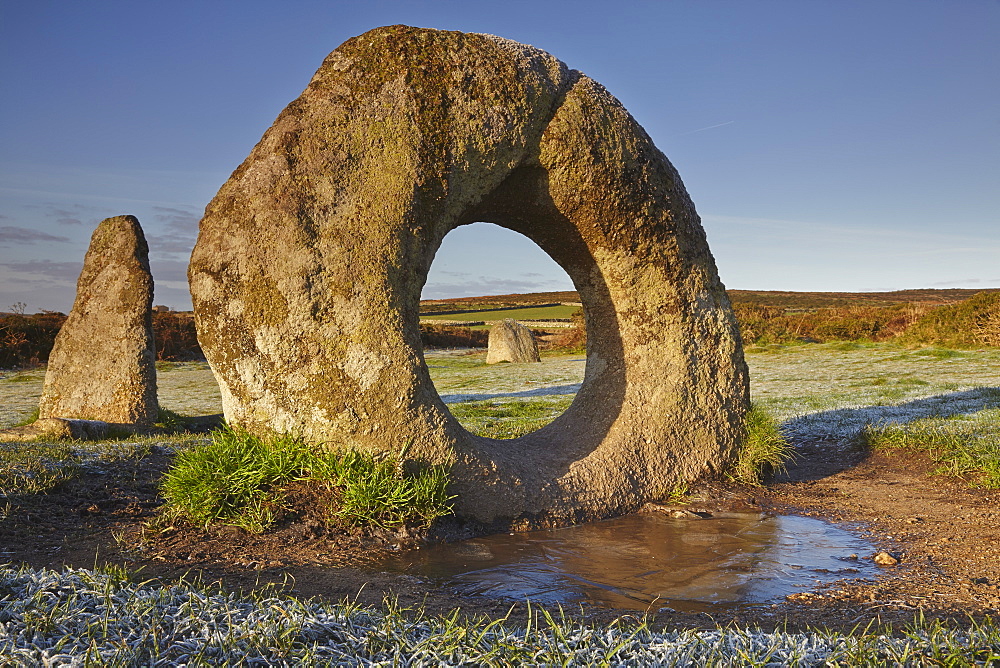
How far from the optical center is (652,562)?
5785 millimetres

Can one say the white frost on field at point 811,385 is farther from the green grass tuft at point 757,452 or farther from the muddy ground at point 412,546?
the muddy ground at point 412,546

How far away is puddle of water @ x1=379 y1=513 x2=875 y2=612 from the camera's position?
5059 millimetres

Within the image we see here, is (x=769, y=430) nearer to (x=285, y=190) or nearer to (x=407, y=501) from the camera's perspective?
(x=407, y=501)

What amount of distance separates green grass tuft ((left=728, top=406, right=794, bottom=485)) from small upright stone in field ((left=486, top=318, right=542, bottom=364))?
2510cm

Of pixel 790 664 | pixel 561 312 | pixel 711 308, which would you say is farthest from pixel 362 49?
pixel 561 312

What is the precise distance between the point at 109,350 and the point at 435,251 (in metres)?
8.61

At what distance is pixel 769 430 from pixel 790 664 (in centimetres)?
518

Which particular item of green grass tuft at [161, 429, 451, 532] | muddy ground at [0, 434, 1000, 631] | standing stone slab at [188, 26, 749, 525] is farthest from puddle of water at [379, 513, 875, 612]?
standing stone slab at [188, 26, 749, 525]

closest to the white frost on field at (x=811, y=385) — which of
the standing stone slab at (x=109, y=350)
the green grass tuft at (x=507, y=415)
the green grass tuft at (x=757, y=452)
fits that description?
the green grass tuft at (x=507, y=415)

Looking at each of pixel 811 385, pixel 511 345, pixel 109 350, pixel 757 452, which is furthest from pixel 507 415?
pixel 511 345

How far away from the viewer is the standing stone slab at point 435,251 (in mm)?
6137

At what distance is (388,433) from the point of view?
6.16 meters

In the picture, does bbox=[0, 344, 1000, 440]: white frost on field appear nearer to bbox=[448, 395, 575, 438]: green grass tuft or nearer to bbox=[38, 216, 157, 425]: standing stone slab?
bbox=[448, 395, 575, 438]: green grass tuft

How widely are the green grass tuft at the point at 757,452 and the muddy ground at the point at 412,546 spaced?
0.22 meters
